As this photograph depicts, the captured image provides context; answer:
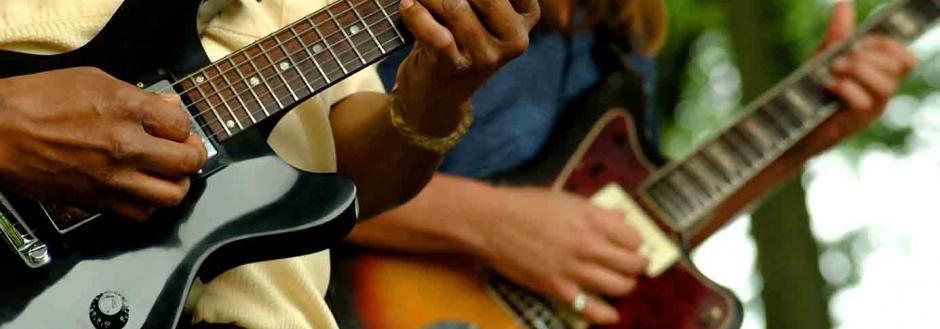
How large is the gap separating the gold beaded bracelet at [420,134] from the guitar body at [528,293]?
609mm

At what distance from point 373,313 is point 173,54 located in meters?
0.80

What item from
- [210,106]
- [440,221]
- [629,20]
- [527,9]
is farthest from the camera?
[629,20]

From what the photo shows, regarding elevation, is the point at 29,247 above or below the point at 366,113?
above

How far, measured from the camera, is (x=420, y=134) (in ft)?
5.65

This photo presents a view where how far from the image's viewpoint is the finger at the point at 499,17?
1.62 meters

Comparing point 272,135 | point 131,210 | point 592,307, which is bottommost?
point 592,307

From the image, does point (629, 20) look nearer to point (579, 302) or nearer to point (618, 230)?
point (618, 230)

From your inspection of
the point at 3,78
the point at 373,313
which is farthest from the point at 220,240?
the point at 373,313

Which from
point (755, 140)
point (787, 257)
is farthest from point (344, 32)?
point (787, 257)

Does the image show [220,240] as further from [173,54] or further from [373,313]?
[373,313]

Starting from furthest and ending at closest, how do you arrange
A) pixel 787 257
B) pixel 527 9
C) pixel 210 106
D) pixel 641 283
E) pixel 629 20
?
pixel 787 257, pixel 629 20, pixel 641 283, pixel 527 9, pixel 210 106

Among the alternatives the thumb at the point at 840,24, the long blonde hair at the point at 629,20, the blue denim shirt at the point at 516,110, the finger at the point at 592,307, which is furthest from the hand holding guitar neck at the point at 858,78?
the finger at the point at 592,307

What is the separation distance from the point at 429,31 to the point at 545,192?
91 cm

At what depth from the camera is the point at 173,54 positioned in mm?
1584
